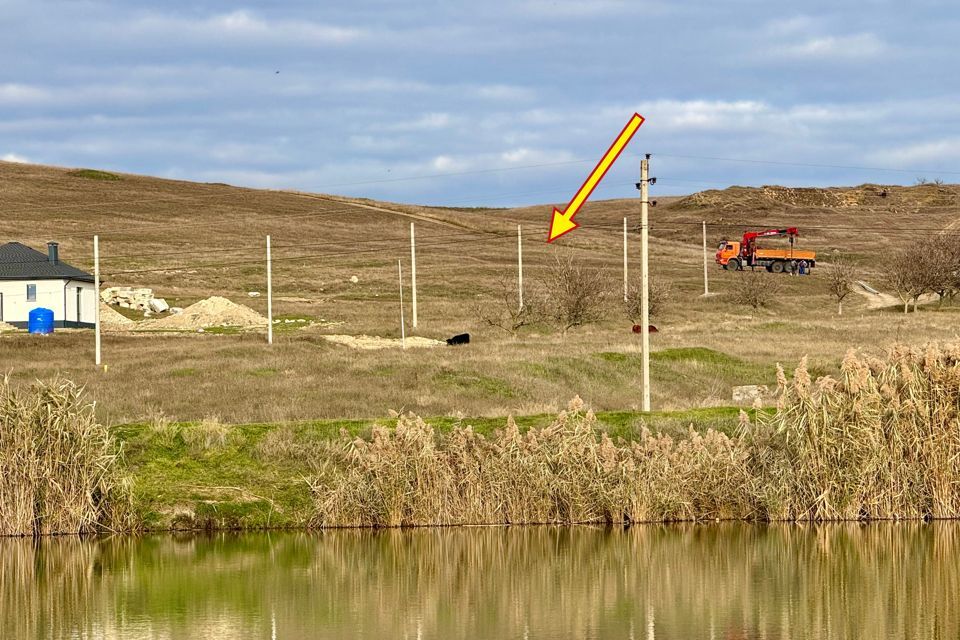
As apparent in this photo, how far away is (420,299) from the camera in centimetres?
8269

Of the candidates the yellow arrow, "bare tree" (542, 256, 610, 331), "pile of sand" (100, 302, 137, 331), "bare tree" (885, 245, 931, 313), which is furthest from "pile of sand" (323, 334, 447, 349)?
"bare tree" (885, 245, 931, 313)

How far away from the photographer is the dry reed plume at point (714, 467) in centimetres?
2312

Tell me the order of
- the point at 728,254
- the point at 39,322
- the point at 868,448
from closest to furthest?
the point at 868,448
the point at 39,322
the point at 728,254

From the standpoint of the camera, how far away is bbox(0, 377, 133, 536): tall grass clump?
22.7 metres

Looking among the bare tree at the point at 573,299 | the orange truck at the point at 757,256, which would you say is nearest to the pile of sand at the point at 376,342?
the bare tree at the point at 573,299

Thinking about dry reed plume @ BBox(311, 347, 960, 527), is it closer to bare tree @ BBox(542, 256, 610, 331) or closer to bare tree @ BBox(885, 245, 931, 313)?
bare tree @ BBox(542, 256, 610, 331)

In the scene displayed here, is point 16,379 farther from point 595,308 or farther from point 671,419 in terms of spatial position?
point 595,308

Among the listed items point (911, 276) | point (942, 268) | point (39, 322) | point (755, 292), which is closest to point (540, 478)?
point (39, 322)

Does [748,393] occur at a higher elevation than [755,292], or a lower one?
lower

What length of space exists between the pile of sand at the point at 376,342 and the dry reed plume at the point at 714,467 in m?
29.7

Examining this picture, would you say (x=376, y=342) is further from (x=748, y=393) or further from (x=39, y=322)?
(x=748, y=393)

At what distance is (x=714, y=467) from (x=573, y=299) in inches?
1662

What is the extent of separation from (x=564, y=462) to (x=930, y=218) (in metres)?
132

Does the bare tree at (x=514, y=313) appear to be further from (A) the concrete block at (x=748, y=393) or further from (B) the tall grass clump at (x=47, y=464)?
(B) the tall grass clump at (x=47, y=464)
